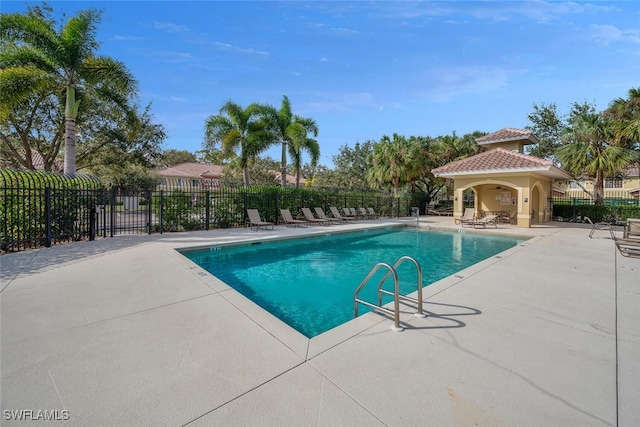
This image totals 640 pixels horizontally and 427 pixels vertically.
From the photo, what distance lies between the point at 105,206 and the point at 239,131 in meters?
9.62

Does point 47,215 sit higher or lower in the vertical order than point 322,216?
higher

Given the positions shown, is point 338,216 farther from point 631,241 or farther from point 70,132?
point 70,132

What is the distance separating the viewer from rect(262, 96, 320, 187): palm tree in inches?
741

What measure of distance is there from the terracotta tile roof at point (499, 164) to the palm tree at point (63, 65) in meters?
18.5

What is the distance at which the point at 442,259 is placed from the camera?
957 centimetres

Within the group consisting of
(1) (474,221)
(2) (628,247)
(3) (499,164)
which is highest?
Result: (3) (499,164)

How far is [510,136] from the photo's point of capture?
Answer: 20141 mm

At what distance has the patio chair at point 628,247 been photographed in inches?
324

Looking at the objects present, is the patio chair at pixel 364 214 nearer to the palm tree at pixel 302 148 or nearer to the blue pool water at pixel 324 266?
the palm tree at pixel 302 148

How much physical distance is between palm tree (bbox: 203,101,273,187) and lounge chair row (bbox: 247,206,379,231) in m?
3.95

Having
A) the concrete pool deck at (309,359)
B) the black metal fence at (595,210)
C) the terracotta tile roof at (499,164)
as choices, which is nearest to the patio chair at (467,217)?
the terracotta tile roof at (499,164)

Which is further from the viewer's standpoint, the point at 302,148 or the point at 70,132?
the point at 302,148

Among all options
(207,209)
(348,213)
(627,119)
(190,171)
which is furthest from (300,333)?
(190,171)

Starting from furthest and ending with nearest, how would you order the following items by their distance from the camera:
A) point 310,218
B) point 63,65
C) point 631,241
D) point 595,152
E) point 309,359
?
1. point 595,152
2. point 310,218
3. point 63,65
4. point 631,241
5. point 309,359
